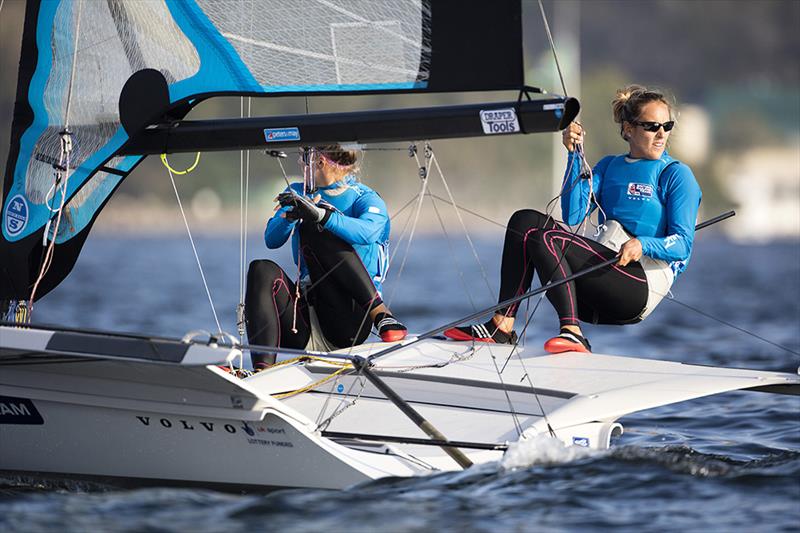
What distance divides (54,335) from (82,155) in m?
0.84

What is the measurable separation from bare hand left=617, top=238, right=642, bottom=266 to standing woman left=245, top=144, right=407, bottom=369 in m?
0.81

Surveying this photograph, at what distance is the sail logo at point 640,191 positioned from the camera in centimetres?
412

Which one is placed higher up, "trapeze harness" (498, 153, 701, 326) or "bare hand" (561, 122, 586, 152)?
"bare hand" (561, 122, 586, 152)

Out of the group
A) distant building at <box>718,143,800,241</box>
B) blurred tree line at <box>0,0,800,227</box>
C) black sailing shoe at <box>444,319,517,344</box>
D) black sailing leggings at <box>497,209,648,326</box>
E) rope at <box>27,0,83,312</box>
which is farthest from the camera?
blurred tree line at <box>0,0,800,227</box>

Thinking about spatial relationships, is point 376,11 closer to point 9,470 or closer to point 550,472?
point 550,472

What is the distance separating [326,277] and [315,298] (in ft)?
0.40

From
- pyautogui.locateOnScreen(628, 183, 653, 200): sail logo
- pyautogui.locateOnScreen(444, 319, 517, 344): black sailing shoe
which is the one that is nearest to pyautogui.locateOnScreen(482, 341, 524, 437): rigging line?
pyautogui.locateOnScreen(444, 319, 517, 344): black sailing shoe

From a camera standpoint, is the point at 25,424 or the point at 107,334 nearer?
the point at 107,334

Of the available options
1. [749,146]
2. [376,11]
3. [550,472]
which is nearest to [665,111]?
[376,11]

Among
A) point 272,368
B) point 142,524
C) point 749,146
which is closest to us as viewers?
point 142,524

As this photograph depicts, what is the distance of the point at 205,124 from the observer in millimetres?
3689

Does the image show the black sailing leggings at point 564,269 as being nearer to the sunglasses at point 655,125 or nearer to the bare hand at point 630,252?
the bare hand at point 630,252

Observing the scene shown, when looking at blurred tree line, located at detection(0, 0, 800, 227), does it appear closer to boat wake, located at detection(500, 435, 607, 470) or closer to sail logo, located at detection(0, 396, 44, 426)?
sail logo, located at detection(0, 396, 44, 426)

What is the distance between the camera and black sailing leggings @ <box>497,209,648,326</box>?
13.1 feet
